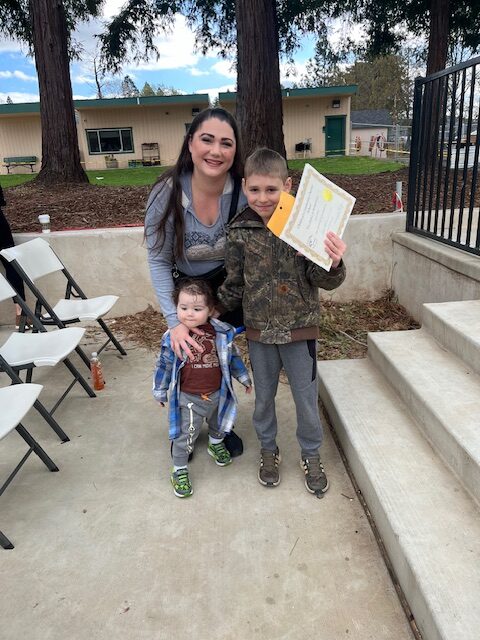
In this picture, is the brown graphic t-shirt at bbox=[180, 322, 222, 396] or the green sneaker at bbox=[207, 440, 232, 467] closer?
the brown graphic t-shirt at bbox=[180, 322, 222, 396]

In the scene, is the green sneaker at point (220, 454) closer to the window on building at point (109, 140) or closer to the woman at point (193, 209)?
the woman at point (193, 209)

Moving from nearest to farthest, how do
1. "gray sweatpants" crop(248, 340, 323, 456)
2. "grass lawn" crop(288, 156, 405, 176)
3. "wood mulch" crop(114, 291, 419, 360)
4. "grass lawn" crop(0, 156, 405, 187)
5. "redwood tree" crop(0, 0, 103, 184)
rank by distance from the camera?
"gray sweatpants" crop(248, 340, 323, 456) → "wood mulch" crop(114, 291, 419, 360) → "redwood tree" crop(0, 0, 103, 184) → "grass lawn" crop(288, 156, 405, 176) → "grass lawn" crop(0, 156, 405, 187)

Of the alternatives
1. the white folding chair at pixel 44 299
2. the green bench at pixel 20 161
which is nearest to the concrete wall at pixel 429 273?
the white folding chair at pixel 44 299

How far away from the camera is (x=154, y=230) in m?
2.33

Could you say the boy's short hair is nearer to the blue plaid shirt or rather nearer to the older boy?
the older boy

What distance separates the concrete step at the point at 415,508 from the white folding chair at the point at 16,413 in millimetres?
1654

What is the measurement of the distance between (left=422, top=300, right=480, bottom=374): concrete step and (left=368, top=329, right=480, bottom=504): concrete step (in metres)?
0.05

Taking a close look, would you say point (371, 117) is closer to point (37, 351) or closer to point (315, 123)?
point (315, 123)

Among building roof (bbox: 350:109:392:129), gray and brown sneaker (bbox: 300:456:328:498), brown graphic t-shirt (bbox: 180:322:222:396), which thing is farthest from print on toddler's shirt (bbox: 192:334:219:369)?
building roof (bbox: 350:109:392:129)

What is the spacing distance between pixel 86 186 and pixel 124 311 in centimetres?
402

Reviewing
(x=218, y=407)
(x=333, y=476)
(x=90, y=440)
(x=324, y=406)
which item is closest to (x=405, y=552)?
(x=333, y=476)

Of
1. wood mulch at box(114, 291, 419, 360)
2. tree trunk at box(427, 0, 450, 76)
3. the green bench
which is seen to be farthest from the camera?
the green bench

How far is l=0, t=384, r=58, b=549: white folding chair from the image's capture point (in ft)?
7.13

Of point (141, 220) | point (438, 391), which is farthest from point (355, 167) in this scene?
point (438, 391)
